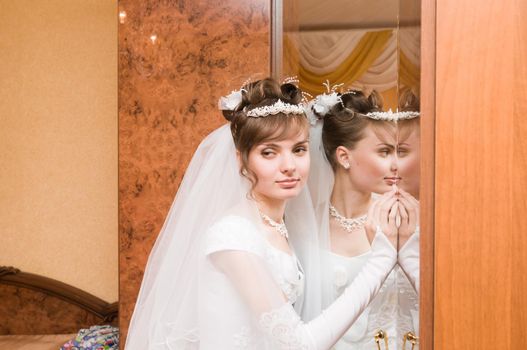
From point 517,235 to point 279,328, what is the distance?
2.09 ft

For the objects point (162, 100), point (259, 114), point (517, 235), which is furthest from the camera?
point (162, 100)

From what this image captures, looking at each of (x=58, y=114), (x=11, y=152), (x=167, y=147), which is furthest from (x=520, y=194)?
(x=11, y=152)

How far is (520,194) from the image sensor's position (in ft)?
2.01

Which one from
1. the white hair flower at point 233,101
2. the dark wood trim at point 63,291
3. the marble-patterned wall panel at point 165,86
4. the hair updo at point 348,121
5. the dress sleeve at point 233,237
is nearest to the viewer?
the hair updo at point 348,121

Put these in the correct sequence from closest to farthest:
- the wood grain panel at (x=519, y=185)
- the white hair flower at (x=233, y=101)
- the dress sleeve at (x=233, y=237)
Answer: the wood grain panel at (x=519, y=185), the dress sleeve at (x=233, y=237), the white hair flower at (x=233, y=101)

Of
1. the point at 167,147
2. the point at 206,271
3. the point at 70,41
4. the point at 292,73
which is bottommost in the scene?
the point at 206,271

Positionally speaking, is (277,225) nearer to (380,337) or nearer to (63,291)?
(380,337)

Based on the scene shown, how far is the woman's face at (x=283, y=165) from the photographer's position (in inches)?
47.2

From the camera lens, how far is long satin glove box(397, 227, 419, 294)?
693 millimetres

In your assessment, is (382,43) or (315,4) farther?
(315,4)

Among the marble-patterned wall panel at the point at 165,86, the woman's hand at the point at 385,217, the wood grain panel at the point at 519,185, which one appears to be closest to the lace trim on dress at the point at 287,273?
the woman's hand at the point at 385,217

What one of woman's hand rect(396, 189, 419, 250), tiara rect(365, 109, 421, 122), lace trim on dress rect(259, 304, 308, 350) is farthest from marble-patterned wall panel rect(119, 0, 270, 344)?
woman's hand rect(396, 189, 419, 250)

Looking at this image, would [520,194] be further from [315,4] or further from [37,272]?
[37,272]

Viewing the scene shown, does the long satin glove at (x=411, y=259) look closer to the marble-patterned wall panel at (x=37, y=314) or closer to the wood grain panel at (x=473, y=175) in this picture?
the wood grain panel at (x=473, y=175)
